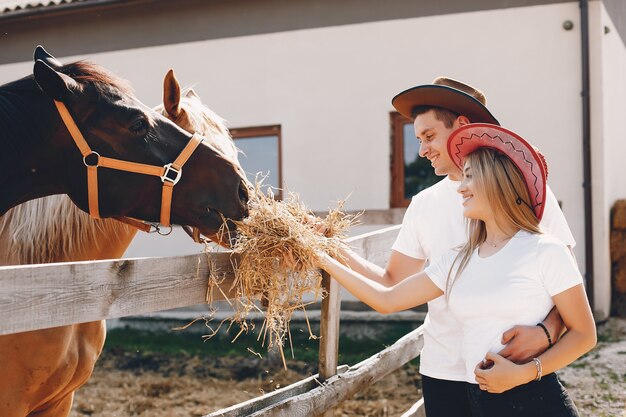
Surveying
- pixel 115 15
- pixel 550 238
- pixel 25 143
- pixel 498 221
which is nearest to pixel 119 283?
pixel 25 143

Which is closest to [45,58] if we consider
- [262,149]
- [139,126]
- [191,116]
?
[139,126]

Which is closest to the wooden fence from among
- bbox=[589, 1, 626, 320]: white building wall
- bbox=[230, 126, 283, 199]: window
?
bbox=[589, 1, 626, 320]: white building wall

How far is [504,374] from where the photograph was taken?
173 cm

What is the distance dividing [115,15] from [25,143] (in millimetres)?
6631

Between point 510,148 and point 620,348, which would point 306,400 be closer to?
point 510,148

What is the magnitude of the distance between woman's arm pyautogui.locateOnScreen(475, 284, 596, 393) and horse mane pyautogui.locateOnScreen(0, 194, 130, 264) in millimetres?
1781

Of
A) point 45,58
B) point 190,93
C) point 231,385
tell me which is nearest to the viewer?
point 45,58

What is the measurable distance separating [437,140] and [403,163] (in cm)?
504

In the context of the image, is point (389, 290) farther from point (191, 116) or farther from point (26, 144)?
point (191, 116)

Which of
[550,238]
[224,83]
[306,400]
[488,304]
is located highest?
[224,83]

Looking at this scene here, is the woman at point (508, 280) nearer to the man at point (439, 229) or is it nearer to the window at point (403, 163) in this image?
the man at point (439, 229)

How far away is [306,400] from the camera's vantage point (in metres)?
2.42

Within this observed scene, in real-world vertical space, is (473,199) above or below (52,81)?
below

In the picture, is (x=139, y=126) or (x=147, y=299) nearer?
(x=147, y=299)
